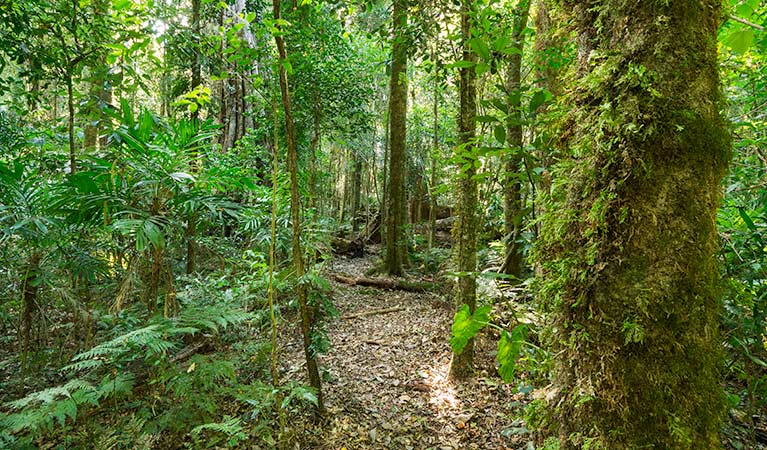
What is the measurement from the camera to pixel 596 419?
0.92 metres

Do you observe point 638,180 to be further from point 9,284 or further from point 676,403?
point 9,284

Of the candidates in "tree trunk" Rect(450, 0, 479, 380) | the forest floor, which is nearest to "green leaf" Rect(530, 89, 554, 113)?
the forest floor

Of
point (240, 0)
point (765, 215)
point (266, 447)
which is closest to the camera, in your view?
point (765, 215)

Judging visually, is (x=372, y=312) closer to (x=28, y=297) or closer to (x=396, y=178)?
(x=396, y=178)

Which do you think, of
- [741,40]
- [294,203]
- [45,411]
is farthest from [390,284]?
[741,40]

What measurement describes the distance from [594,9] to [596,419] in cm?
113

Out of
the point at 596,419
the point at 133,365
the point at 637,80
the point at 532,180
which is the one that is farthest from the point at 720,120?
the point at 133,365

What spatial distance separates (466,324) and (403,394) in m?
2.86

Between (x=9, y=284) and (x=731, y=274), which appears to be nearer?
(x=731, y=274)

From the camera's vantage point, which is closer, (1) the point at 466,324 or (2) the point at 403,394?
(1) the point at 466,324

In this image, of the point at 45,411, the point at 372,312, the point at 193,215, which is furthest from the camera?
the point at 372,312

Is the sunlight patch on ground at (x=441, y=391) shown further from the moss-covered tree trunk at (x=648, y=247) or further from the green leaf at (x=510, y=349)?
the moss-covered tree trunk at (x=648, y=247)

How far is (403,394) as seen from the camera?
3.78 meters

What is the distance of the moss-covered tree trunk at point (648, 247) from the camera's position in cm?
89
